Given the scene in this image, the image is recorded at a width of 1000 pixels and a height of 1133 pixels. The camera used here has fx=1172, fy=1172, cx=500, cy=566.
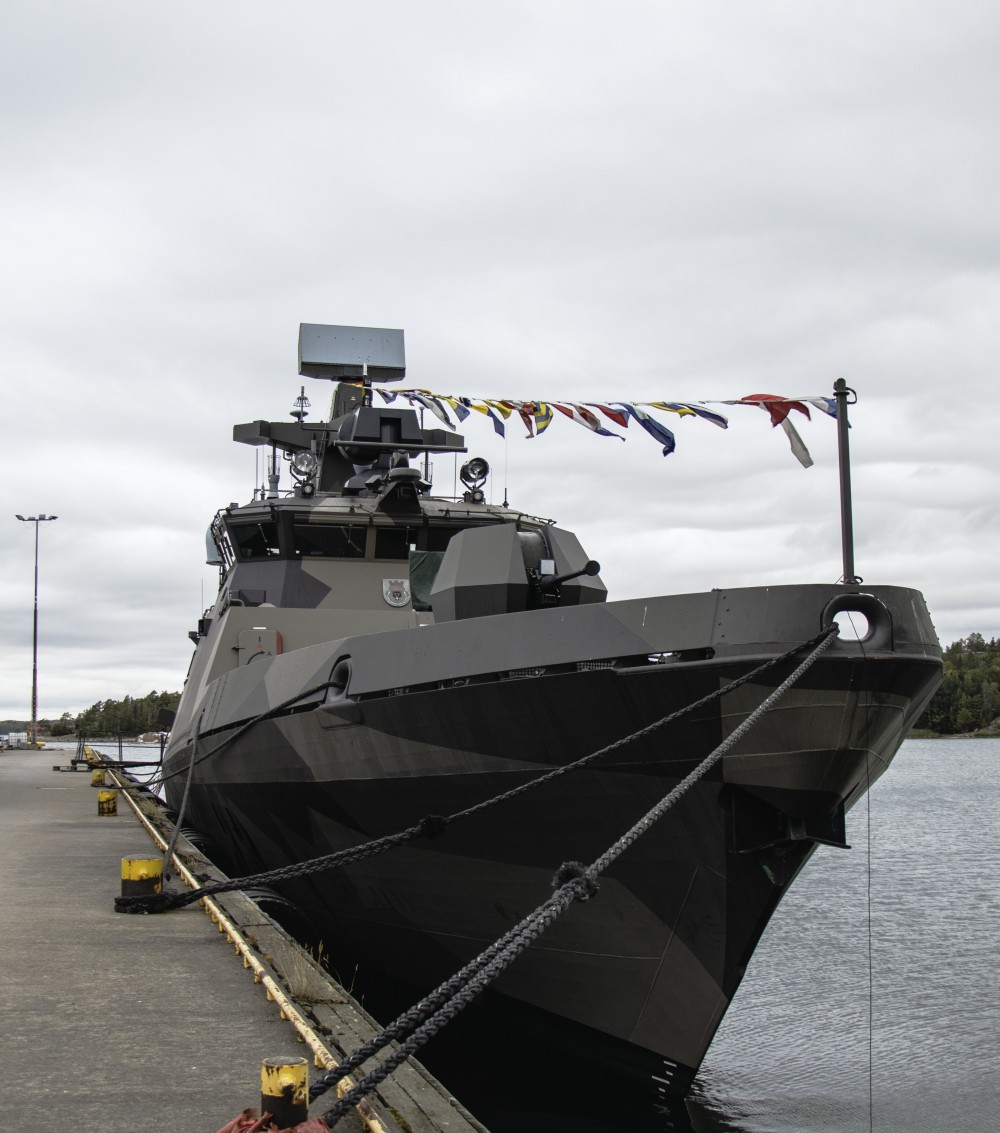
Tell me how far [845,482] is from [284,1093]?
419 cm

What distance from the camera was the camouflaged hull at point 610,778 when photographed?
5887 mm

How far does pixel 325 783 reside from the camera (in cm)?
790

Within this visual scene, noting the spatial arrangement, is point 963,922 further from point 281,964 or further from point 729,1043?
point 281,964

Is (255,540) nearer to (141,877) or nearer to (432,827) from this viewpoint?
(141,877)

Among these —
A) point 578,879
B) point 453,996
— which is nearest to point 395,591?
point 578,879

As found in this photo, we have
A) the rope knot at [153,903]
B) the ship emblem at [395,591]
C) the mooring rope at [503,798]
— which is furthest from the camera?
the ship emblem at [395,591]

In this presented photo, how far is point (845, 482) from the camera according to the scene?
6.04 meters

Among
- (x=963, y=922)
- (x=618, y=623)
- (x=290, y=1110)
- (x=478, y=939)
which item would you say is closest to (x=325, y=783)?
(x=478, y=939)

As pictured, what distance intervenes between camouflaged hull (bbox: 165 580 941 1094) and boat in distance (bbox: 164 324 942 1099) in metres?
0.01

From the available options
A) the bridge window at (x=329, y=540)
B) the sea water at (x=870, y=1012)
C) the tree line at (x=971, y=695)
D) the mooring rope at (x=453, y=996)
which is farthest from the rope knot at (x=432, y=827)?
the tree line at (x=971, y=695)

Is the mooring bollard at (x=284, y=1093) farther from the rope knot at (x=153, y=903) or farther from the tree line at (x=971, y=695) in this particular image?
the tree line at (x=971, y=695)

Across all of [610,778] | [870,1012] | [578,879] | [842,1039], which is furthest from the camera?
[842,1039]

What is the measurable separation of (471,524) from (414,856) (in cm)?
446

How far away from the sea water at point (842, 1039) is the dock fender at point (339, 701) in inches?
90.0
